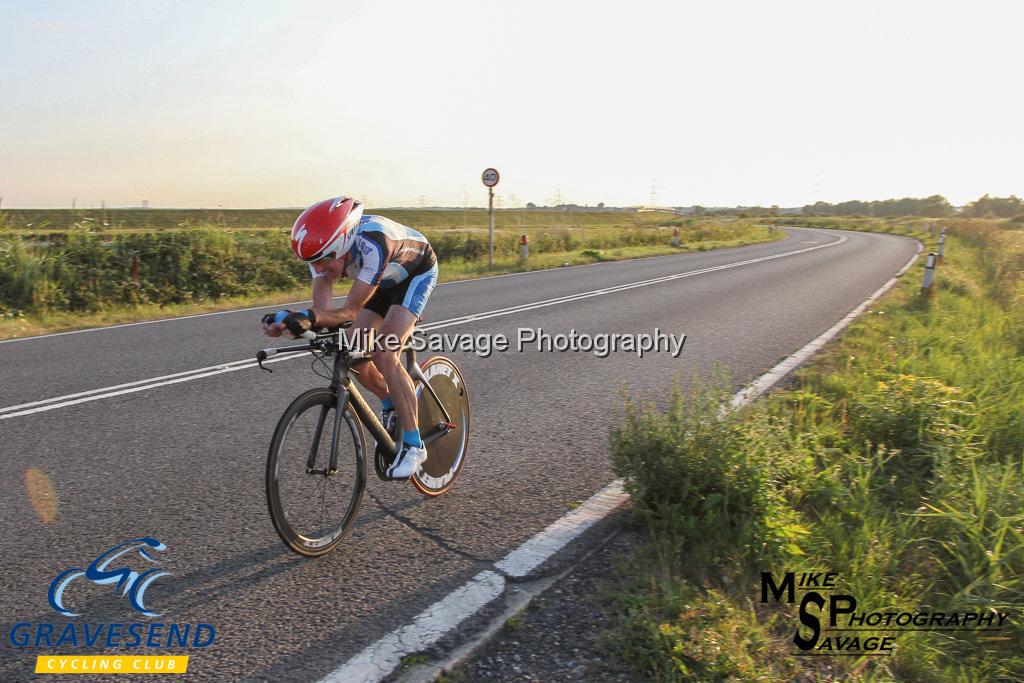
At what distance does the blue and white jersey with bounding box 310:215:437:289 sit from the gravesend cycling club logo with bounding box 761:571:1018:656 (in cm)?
233

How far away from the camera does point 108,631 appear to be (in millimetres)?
2578

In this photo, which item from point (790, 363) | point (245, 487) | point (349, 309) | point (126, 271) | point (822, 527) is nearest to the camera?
point (349, 309)

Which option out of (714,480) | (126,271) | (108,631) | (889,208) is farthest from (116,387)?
(889,208)

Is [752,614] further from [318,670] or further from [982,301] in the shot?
[982,301]

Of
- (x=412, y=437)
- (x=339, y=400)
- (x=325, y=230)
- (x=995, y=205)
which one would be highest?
(x=995, y=205)

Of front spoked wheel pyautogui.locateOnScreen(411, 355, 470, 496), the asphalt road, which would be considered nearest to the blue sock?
front spoked wheel pyautogui.locateOnScreen(411, 355, 470, 496)

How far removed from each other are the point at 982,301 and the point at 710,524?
10917mm

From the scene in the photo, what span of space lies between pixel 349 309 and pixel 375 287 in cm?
18

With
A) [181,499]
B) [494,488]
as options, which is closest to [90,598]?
[181,499]

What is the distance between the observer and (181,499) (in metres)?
3.71

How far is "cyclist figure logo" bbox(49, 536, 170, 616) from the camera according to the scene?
9.07 feet

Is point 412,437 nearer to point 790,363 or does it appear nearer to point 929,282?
point 790,363

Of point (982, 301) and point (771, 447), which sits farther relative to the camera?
point (982, 301)

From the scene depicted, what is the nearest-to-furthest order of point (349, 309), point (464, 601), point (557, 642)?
point (557, 642)
point (464, 601)
point (349, 309)
